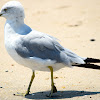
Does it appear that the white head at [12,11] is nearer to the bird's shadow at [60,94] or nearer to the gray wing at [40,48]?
the gray wing at [40,48]

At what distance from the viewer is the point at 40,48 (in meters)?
5.01

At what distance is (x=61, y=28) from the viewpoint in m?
9.92

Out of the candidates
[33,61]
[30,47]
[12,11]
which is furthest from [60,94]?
[12,11]

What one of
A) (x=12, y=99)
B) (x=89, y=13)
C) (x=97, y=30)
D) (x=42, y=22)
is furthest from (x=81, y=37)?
(x=12, y=99)

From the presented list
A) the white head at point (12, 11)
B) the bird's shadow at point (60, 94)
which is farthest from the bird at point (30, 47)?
the bird's shadow at point (60, 94)

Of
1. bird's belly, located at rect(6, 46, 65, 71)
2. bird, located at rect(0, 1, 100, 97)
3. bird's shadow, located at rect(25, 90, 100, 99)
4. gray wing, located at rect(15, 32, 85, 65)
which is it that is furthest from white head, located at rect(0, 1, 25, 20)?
bird's shadow, located at rect(25, 90, 100, 99)

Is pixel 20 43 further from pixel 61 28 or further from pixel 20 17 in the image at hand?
pixel 61 28

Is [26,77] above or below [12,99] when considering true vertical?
above

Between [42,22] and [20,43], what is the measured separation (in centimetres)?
579

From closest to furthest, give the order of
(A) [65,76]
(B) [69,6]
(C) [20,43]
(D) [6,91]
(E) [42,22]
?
(C) [20,43] < (D) [6,91] < (A) [65,76] < (E) [42,22] < (B) [69,6]

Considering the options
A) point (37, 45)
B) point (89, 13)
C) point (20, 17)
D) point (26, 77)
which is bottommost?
point (26, 77)

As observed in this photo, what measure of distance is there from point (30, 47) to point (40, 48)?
16 centimetres

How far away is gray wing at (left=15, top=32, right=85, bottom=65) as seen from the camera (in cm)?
491

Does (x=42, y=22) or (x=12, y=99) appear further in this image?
(x=42, y=22)
